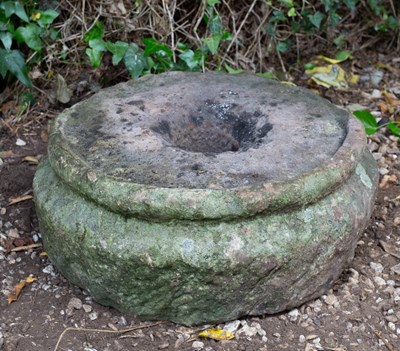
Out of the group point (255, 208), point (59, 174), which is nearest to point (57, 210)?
point (59, 174)

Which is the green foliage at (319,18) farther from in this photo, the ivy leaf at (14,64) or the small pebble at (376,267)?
the small pebble at (376,267)

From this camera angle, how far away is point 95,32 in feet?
11.5

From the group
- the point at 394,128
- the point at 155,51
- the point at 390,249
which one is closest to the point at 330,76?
the point at 394,128

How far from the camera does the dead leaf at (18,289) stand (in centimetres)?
257

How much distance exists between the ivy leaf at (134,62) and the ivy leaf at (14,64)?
18.5 inches

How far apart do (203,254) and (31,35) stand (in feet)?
5.57

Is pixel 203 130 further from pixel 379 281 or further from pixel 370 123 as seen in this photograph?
pixel 370 123

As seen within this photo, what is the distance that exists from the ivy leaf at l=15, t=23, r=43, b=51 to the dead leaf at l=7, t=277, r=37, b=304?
49.2 inches

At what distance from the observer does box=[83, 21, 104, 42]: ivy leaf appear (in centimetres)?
349

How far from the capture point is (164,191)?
2.21 m

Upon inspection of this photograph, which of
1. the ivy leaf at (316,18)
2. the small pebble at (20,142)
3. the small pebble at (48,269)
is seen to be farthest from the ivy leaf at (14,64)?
the ivy leaf at (316,18)

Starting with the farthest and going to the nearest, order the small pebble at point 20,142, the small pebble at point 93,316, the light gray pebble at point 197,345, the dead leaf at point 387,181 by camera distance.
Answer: the small pebble at point 20,142, the dead leaf at point 387,181, the small pebble at point 93,316, the light gray pebble at point 197,345

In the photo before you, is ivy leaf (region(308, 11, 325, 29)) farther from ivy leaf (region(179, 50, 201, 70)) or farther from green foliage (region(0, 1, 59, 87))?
green foliage (region(0, 1, 59, 87))

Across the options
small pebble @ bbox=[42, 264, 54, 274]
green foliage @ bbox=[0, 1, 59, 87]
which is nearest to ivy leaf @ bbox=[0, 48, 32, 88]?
green foliage @ bbox=[0, 1, 59, 87]
